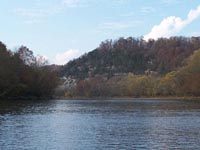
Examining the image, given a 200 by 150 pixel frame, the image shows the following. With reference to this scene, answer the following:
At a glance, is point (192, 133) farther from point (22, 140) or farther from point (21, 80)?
point (21, 80)

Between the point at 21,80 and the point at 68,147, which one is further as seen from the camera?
the point at 21,80

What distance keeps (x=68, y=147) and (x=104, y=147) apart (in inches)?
114

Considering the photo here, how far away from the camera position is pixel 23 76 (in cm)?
15388

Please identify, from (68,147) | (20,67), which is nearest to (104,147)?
(68,147)

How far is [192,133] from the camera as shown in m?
47.0

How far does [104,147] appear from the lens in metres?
36.1

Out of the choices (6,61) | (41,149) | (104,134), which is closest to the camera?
(41,149)

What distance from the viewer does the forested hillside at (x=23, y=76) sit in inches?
5182

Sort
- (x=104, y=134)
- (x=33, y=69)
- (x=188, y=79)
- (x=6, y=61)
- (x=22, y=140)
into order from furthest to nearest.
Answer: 1. (x=188, y=79)
2. (x=33, y=69)
3. (x=6, y=61)
4. (x=104, y=134)
5. (x=22, y=140)

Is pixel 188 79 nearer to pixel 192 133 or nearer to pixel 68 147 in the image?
pixel 192 133

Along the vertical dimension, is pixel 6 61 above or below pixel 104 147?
above

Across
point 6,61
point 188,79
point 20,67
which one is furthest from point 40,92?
point 188,79

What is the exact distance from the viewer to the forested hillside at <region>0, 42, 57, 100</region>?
13162 cm

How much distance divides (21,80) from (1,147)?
118 metres
